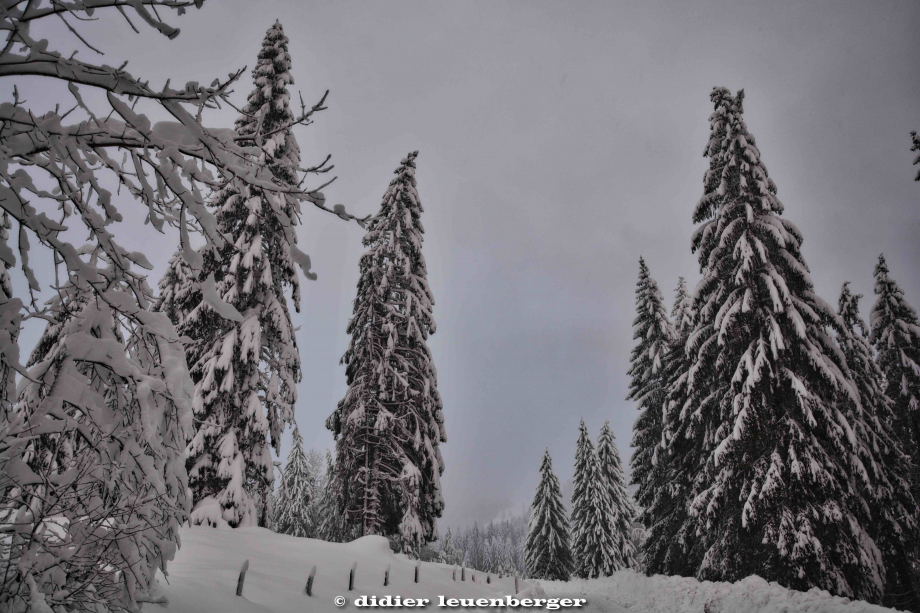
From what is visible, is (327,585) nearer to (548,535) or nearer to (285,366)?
(285,366)

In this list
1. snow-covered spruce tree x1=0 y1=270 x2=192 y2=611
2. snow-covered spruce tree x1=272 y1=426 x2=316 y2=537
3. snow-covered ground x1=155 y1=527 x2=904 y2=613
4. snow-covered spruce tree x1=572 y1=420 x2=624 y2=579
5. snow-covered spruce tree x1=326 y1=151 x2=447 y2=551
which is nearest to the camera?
snow-covered spruce tree x1=0 y1=270 x2=192 y2=611

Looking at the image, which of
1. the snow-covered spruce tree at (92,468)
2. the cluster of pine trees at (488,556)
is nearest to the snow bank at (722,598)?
the snow-covered spruce tree at (92,468)

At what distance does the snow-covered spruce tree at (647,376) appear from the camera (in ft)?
70.0

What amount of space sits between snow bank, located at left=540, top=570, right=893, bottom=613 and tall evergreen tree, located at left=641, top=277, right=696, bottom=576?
5.80ft

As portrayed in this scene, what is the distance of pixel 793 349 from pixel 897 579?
7.97 metres

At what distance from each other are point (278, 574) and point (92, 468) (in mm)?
5749

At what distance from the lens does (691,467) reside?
16.3 meters

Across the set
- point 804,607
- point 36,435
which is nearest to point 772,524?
point 804,607

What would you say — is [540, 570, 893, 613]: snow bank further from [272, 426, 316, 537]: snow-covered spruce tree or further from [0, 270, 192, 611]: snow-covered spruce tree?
[272, 426, 316, 537]: snow-covered spruce tree

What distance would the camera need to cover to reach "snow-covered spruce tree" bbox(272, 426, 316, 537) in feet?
112

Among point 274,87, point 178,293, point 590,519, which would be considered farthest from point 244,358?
point 590,519

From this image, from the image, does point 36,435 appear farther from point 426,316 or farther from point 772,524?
point 426,316

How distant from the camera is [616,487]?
3381 cm

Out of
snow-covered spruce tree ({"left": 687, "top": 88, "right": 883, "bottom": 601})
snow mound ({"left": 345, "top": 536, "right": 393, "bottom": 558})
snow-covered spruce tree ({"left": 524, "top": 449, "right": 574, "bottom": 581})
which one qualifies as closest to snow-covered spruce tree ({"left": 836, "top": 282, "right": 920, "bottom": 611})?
snow-covered spruce tree ({"left": 687, "top": 88, "right": 883, "bottom": 601})
